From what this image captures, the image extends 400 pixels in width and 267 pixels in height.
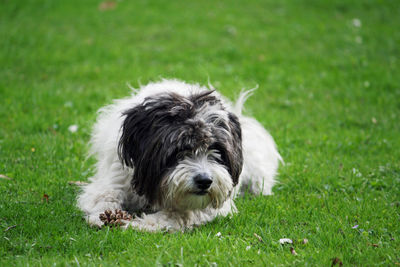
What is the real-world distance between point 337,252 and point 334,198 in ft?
4.64

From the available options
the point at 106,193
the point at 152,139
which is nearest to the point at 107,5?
the point at 106,193

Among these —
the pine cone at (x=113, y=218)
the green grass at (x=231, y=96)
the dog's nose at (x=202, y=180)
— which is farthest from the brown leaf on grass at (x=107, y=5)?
the dog's nose at (x=202, y=180)

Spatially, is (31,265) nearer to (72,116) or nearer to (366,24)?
(72,116)

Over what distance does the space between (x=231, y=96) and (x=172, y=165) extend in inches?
162

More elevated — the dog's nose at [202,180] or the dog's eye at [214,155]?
the dog's eye at [214,155]

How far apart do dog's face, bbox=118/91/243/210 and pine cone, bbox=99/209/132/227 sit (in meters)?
0.28

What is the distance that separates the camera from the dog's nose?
4145 mm

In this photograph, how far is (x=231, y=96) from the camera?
823 cm

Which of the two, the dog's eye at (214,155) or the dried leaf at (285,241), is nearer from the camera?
the dried leaf at (285,241)

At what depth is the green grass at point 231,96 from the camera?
13.0ft

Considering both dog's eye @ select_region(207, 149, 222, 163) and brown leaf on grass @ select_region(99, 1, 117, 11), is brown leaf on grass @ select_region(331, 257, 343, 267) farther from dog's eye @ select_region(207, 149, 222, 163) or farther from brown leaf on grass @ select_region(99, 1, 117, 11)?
brown leaf on grass @ select_region(99, 1, 117, 11)

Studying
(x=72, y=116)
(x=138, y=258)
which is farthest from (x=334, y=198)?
(x=72, y=116)

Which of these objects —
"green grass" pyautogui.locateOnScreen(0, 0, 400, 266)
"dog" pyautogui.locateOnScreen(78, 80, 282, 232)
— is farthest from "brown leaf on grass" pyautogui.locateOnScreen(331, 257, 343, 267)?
"dog" pyautogui.locateOnScreen(78, 80, 282, 232)

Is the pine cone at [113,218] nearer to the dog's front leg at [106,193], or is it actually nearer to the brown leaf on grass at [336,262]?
the dog's front leg at [106,193]
